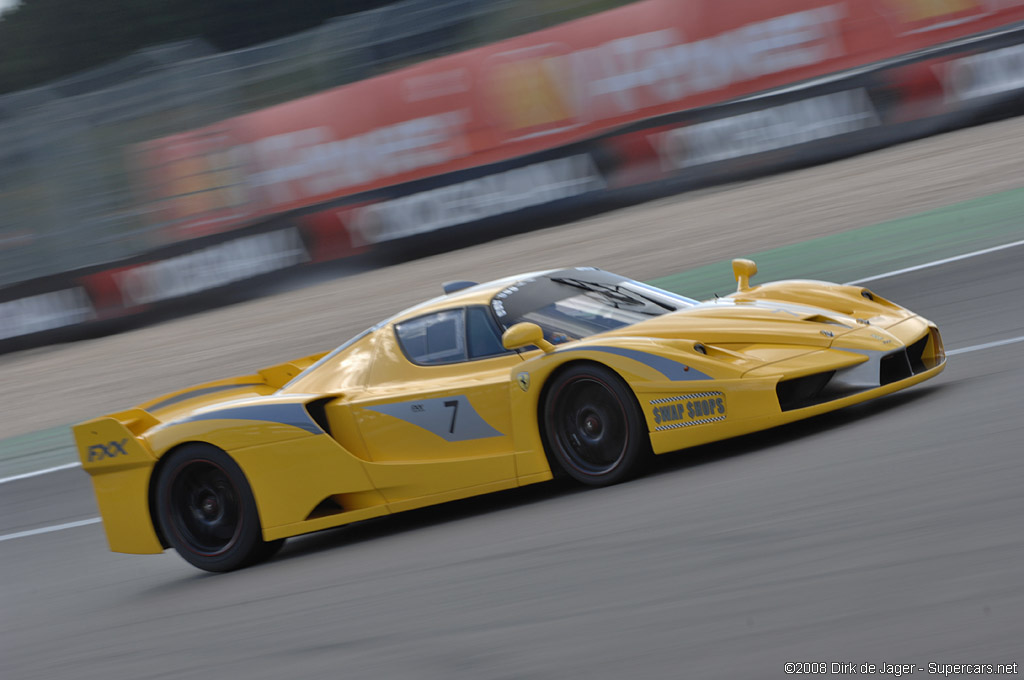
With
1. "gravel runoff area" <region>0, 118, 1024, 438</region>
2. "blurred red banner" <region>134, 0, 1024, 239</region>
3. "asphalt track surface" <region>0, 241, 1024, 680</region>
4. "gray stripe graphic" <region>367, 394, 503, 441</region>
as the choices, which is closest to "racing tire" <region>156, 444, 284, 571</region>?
"asphalt track surface" <region>0, 241, 1024, 680</region>

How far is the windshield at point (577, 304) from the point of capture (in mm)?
6039

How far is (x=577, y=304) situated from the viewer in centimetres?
623

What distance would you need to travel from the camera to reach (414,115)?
16.2m

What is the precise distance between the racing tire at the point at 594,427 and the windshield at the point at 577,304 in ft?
1.21

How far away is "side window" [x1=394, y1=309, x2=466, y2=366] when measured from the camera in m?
6.20

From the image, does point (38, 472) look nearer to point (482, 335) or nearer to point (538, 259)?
point (482, 335)

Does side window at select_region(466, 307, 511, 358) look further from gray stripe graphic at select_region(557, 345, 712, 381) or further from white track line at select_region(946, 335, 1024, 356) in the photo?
white track line at select_region(946, 335, 1024, 356)

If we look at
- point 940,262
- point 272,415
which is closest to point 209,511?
point 272,415

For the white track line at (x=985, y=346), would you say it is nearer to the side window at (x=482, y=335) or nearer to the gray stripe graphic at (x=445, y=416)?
the side window at (x=482, y=335)

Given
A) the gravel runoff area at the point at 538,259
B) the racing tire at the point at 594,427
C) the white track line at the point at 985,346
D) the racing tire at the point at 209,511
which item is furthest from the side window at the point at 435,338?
the gravel runoff area at the point at 538,259

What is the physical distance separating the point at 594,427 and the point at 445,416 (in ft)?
2.65

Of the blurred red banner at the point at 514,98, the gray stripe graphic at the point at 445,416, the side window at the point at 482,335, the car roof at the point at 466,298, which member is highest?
the blurred red banner at the point at 514,98

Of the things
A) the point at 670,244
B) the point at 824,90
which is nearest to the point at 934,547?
the point at 670,244

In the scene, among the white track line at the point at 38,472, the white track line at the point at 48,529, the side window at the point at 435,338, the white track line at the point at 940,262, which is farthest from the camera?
the white track line at the point at 940,262
